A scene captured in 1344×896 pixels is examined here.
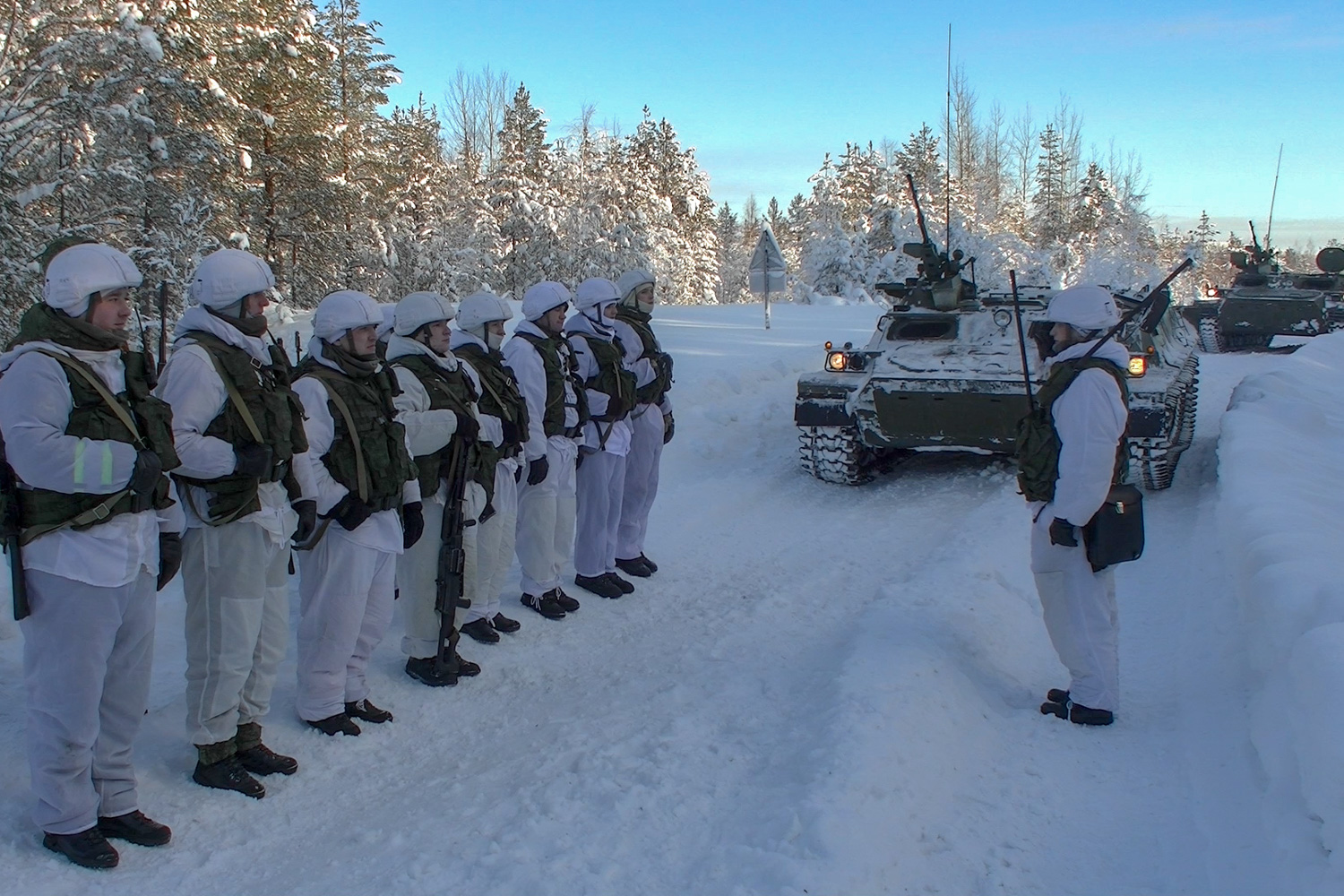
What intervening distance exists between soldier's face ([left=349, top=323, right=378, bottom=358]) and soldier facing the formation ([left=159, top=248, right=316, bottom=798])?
45 cm

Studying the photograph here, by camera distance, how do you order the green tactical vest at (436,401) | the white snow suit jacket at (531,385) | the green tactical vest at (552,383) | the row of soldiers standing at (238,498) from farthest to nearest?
1. the green tactical vest at (552,383)
2. the white snow suit jacket at (531,385)
3. the green tactical vest at (436,401)
4. the row of soldiers standing at (238,498)

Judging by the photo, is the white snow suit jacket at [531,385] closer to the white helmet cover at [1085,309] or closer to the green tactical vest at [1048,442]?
the green tactical vest at [1048,442]

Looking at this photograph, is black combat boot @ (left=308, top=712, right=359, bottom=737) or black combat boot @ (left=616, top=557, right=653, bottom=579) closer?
black combat boot @ (left=308, top=712, right=359, bottom=737)

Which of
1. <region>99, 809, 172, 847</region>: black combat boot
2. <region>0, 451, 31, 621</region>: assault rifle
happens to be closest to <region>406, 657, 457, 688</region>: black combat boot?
<region>99, 809, 172, 847</region>: black combat boot

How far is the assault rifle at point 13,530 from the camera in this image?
3184 mm

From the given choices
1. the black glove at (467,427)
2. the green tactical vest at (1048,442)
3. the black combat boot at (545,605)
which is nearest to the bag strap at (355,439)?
the black glove at (467,427)

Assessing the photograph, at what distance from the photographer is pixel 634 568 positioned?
7184mm

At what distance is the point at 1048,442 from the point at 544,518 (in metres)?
2.98

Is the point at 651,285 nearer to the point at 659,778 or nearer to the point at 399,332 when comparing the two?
the point at 399,332

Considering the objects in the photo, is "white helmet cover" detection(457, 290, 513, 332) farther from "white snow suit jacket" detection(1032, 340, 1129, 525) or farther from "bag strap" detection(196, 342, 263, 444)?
"white snow suit jacket" detection(1032, 340, 1129, 525)

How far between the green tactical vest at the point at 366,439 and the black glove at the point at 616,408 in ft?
7.34

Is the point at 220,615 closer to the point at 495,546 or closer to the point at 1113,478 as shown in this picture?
the point at 495,546

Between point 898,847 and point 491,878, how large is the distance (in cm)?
137

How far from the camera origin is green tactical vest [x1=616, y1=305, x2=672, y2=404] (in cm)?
706
